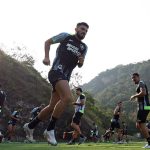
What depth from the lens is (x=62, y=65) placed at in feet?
28.2

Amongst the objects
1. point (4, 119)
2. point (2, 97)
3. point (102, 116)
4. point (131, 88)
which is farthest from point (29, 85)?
point (131, 88)

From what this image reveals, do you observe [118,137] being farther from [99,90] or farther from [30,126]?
[99,90]

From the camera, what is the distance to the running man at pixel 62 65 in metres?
8.39

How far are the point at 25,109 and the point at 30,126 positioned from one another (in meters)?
27.4

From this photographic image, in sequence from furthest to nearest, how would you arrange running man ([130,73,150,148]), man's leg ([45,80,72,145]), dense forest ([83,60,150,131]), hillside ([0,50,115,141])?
dense forest ([83,60,150,131])
hillside ([0,50,115,141])
running man ([130,73,150,148])
man's leg ([45,80,72,145])

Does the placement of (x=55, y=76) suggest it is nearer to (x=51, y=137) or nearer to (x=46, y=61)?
(x=46, y=61)

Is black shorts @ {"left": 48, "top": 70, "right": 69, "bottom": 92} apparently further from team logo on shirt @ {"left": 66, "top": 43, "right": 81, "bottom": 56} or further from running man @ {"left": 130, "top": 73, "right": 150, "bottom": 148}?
running man @ {"left": 130, "top": 73, "right": 150, "bottom": 148}

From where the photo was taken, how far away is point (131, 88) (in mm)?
136250

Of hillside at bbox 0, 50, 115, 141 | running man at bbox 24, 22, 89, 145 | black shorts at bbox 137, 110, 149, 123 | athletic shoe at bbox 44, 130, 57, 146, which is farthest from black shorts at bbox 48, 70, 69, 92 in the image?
hillside at bbox 0, 50, 115, 141

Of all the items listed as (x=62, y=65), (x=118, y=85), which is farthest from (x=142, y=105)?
(x=118, y=85)

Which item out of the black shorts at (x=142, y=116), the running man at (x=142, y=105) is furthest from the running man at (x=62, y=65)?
the black shorts at (x=142, y=116)

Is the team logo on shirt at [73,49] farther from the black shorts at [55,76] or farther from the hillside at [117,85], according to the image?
the hillside at [117,85]

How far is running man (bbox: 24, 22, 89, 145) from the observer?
839 centimetres

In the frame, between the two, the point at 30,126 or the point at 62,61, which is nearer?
the point at 62,61
